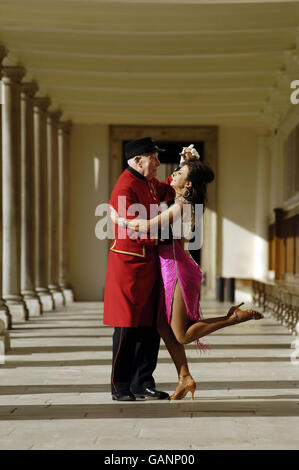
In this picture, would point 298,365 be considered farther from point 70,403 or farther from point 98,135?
point 98,135

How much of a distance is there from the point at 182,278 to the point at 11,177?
9365 mm

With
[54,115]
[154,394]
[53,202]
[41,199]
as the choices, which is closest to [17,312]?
[41,199]

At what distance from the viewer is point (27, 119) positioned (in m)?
17.5

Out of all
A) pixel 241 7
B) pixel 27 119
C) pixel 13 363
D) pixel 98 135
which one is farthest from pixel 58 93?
pixel 13 363

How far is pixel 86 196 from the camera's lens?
80.2 feet

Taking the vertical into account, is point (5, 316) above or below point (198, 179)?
below

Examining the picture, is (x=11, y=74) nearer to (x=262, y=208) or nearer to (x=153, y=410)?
(x=262, y=208)

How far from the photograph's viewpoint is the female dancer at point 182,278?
269 inches

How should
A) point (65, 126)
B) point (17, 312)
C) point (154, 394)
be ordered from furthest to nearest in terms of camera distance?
point (65, 126), point (17, 312), point (154, 394)

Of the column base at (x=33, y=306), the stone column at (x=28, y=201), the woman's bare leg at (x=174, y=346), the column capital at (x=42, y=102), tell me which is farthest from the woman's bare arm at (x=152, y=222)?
the column capital at (x=42, y=102)

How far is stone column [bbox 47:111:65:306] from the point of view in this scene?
71.7 ft

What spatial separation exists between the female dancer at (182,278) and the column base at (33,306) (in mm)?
11039

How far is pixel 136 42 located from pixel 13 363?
711 cm

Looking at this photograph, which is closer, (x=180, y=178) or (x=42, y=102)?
(x=180, y=178)
